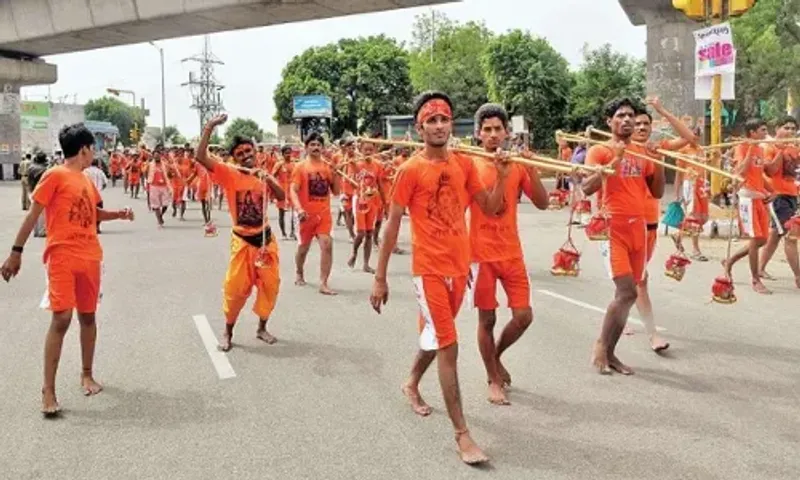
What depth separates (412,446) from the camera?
4.57 meters

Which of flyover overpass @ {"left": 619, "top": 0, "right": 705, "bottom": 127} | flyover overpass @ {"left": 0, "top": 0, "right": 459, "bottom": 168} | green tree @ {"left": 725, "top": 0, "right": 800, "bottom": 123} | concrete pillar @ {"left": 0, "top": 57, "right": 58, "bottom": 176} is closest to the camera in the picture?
flyover overpass @ {"left": 619, "top": 0, "right": 705, "bottom": 127}

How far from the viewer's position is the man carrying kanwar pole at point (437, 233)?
14.5 feet

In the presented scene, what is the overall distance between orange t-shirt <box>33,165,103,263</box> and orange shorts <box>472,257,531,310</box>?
266 centimetres

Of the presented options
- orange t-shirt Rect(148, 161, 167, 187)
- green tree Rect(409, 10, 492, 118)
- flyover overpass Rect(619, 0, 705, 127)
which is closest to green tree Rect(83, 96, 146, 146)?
green tree Rect(409, 10, 492, 118)

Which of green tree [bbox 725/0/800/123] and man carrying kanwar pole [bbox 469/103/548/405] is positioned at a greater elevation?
green tree [bbox 725/0/800/123]

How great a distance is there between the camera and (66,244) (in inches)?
212

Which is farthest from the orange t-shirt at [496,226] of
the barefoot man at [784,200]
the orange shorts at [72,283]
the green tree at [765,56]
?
the green tree at [765,56]

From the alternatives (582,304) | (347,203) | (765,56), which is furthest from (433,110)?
(765,56)

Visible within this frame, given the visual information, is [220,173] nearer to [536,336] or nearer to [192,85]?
[536,336]

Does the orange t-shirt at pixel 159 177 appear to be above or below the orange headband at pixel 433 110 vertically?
below

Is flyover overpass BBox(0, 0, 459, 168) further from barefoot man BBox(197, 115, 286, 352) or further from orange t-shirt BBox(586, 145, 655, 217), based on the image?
orange t-shirt BBox(586, 145, 655, 217)

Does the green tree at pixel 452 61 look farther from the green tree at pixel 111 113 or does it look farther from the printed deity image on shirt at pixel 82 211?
the green tree at pixel 111 113

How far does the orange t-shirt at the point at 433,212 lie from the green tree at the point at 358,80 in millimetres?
57713

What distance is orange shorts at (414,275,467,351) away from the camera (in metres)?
4.41
